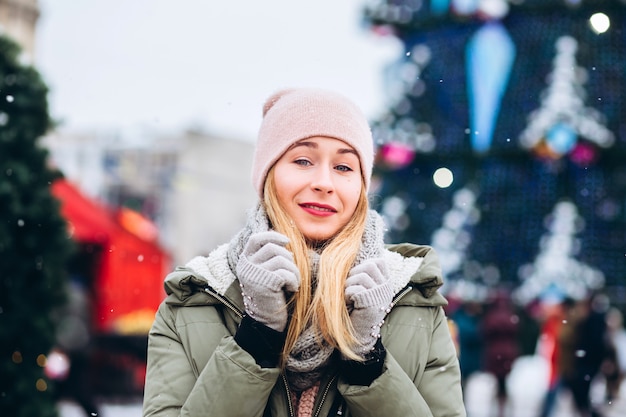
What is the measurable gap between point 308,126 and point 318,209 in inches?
7.6

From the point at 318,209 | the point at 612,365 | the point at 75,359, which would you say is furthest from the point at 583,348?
the point at 318,209

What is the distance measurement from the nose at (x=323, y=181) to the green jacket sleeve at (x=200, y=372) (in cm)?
36

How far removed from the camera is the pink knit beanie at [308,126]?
1.92 meters

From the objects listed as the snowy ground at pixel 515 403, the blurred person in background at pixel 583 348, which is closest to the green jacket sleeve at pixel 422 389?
the blurred person in background at pixel 583 348

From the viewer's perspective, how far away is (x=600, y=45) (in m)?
8.24

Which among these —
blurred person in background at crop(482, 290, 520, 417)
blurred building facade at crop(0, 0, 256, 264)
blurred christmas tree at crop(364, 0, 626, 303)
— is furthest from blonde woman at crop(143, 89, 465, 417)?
blurred building facade at crop(0, 0, 256, 264)

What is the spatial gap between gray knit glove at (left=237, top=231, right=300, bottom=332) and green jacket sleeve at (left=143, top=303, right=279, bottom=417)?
0.09 m

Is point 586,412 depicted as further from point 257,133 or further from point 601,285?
point 257,133

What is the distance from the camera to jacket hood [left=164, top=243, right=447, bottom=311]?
1.87 m

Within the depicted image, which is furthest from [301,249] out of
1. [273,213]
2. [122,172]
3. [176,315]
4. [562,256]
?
[122,172]

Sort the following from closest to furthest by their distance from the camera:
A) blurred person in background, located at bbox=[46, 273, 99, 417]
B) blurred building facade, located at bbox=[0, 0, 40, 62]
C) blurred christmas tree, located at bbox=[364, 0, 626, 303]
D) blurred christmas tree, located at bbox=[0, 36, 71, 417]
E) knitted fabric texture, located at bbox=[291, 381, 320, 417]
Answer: knitted fabric texture, located at bbox=[291, 381, 320, 417]
blurred christmas tree, located at bbox=[0, 36, 71, 417]
blurred person in background, located at bbox=[46, 273, 99, 417]
blurred christmas tree, located at bbox=[364, 0, 626, 303]
blurred building facade, located at bbox=[0, 0, 40, 62]

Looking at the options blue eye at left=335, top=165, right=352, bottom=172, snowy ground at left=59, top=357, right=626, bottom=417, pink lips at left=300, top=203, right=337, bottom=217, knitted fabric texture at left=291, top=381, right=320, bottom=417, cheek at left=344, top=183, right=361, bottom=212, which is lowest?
snowy ground at left=59, top=357, right=626, bottom=417

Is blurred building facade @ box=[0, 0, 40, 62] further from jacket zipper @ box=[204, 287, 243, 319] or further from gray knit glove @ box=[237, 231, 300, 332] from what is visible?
gray knit glove @ box=[237, 231, 300, 332]

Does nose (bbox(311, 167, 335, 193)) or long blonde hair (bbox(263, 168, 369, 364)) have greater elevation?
nose (bbox(311, 167, 335, 193))
